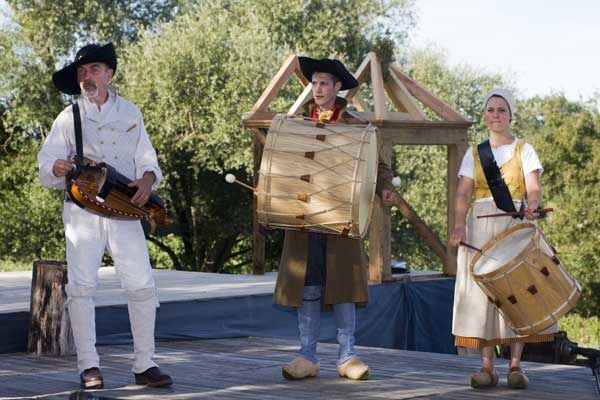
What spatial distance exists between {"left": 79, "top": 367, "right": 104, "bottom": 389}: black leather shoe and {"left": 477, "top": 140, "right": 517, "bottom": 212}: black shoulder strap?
229cm

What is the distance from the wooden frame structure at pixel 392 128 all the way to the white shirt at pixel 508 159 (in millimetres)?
4674

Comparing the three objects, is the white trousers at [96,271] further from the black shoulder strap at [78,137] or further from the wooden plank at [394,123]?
the wooden plank at [394,123]

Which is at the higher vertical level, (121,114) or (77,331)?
(121,114)

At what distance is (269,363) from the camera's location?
6375mm

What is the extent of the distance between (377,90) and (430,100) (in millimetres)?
1012

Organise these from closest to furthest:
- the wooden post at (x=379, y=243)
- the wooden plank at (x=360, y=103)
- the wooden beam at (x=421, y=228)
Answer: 1. the wooden post at (x=379, y=243)
2. the wooden beam at (x=421, y=228)
3. the wooden plank at (x=360, y=103)

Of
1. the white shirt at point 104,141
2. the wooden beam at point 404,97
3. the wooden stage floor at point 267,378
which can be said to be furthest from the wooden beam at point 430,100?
the white shirt at point 104,141

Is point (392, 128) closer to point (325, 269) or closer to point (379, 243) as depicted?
point (379, 243)

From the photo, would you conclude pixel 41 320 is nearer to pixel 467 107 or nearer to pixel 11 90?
pixel 11 90

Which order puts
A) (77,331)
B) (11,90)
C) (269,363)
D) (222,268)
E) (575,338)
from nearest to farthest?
1. (77,331)
2. (269,363)
3. (11,90)
4. (222,268)
5. (575,338)

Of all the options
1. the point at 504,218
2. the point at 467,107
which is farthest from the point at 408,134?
the point at 467,107

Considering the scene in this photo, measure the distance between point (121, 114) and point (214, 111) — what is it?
17.8 meters

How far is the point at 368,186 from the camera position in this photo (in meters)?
5.29

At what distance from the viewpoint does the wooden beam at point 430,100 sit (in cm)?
1108
